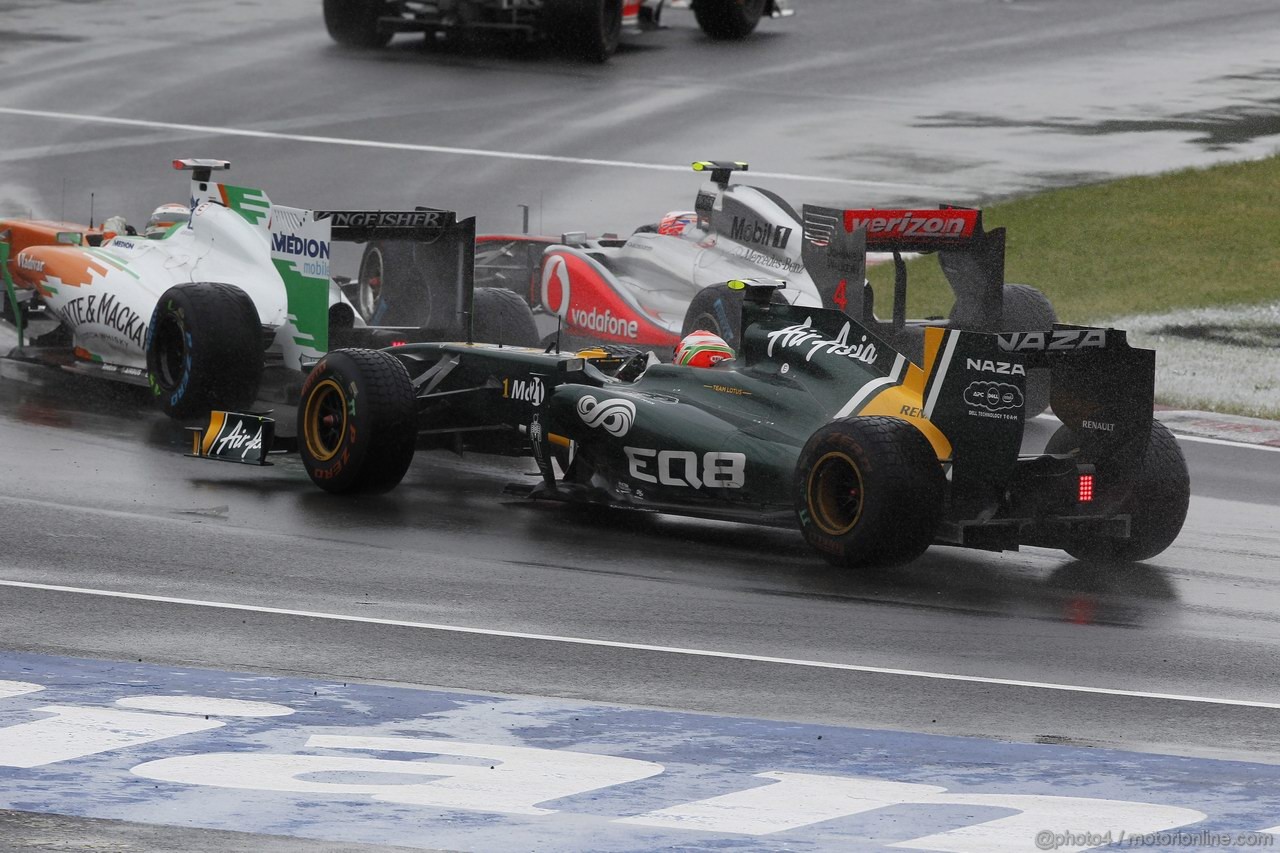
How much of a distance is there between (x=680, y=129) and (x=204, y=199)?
40.3 feet

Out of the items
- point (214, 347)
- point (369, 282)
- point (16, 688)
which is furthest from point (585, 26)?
point (16, 688)

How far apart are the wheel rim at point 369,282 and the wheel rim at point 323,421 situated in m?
3.45

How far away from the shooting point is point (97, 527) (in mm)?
10789

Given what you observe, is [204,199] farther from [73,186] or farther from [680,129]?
[680,129]

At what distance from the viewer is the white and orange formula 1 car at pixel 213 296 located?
1323 centimetres

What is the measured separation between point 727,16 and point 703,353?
20998mm

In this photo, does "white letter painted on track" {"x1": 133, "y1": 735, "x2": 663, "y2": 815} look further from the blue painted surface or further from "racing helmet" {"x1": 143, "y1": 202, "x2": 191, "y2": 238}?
"racing helmet" {"x1": 143, "y1": 202, "x2": 191, "y2": 238}

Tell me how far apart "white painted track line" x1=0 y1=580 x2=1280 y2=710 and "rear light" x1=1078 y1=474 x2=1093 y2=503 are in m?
2.09

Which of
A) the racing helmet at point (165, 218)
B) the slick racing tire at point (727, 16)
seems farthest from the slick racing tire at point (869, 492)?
the slick racing tire at point (727, 16)

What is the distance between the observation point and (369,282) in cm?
1566

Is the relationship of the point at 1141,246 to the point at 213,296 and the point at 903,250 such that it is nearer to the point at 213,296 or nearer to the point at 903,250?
the point at 903,250

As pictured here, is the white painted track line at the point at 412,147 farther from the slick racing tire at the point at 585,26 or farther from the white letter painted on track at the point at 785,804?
the white letter painted on track at the point at 785,804

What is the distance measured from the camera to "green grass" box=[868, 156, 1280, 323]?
20062 mm

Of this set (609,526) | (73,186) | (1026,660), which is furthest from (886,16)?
(1026,660)
